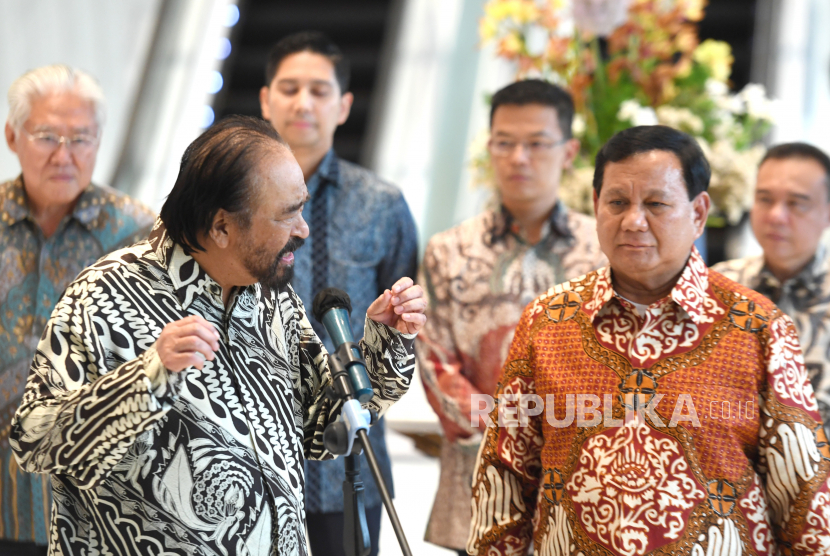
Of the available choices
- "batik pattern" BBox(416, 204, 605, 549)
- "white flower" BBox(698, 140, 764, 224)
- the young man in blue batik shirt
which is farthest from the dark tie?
"white flower" BBox(698, 140, 764, 224)

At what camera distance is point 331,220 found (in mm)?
2623

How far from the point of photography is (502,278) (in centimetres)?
257

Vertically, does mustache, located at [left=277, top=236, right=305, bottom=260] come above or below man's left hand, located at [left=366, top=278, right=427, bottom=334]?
above

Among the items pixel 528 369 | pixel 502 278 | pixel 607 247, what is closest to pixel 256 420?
pixel 528 369

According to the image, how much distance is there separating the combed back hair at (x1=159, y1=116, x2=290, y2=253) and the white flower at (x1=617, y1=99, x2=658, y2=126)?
197 centimetres

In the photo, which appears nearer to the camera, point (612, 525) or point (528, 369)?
point (612, 525)

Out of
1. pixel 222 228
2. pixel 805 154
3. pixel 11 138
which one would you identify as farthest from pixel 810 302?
pixel 11 138

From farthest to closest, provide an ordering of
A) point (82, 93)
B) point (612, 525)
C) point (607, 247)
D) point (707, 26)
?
point (707, 26) < point (82, 93) < point (607, 247) < point (612, 525)

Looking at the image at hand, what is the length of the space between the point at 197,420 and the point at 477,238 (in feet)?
4.33

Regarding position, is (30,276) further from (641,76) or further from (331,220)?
(641,76)

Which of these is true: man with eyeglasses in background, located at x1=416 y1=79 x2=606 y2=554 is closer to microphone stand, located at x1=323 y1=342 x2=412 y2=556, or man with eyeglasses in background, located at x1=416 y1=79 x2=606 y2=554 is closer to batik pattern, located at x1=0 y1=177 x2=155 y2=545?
batik pattern, located at x1=0 y1=177 x2=155 y2=545

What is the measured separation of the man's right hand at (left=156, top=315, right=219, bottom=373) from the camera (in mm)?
1304

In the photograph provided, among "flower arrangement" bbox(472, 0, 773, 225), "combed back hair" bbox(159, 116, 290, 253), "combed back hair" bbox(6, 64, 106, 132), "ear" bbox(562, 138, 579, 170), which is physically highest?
"flower arrangement" bbox(472, 0, 773, 225)

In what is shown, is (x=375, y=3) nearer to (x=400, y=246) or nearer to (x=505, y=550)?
(x=400, y=246)
